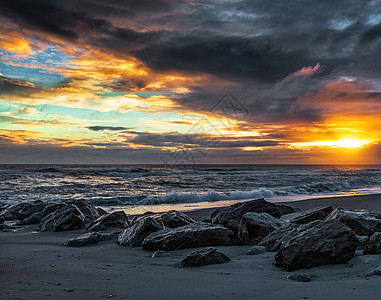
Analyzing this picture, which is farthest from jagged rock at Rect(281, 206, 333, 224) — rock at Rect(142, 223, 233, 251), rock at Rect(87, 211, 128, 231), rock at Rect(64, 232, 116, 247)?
rock at Rect(87, 211, 128, 231)

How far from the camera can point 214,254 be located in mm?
4520

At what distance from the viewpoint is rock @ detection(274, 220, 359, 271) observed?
12.8ft

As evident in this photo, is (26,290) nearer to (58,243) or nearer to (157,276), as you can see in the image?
(157,276)

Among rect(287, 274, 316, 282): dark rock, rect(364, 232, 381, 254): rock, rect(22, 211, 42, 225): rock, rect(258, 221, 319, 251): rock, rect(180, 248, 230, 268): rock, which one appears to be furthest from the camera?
rect(22, 211, 42, 225): rock

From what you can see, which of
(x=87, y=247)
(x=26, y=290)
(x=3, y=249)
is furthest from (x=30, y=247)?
(x=26, y=290)

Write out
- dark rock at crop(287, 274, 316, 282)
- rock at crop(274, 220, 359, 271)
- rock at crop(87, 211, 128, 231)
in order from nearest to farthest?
dark rock at crop(287, 274, 316, 282), rock at crop(274, 220, 359, 271), rock at crop(87, 211, 128, 231)

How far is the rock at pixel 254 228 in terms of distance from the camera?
5809 millimetres

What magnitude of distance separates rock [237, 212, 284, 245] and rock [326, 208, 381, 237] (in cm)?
103

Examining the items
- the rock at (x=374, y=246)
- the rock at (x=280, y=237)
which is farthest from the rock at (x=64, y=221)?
the rock at (x=374, y=246)

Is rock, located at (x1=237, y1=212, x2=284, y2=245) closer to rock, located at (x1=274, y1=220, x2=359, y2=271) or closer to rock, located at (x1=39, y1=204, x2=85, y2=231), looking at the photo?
rock, located at (x1=274, y1=220, x2=359, y2=271)

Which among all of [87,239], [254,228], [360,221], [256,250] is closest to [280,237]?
[256,250]

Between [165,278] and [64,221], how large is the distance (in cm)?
533

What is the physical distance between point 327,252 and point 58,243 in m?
4.95

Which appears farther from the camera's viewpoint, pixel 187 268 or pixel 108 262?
pixel 108 262
